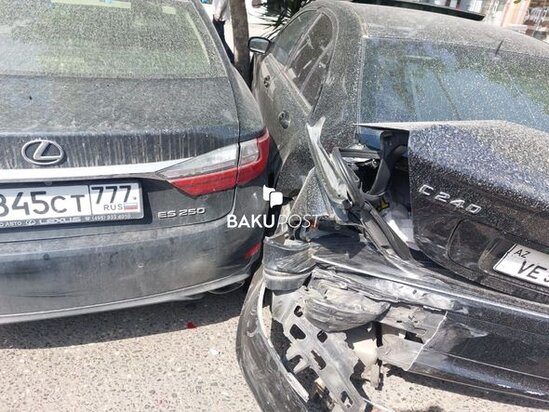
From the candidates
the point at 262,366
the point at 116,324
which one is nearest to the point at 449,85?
the point at 262,366

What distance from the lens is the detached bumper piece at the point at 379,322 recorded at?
155 centimetres

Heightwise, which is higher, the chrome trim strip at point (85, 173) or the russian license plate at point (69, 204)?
the chrome trim strip at point (85, 173)

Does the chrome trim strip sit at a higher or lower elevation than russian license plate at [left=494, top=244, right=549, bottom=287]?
higher

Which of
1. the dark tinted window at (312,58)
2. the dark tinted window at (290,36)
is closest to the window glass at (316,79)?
the dark tinted window at (312,58)

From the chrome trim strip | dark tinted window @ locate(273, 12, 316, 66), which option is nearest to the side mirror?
dark tinted window @ locate(273, 12, 316, 66)

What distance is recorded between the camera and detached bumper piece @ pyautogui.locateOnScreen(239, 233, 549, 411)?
1.55m

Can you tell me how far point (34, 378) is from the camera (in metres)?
2.01

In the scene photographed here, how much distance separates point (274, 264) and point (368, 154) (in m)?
0.60

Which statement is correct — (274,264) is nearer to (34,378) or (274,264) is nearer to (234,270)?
(234,270)

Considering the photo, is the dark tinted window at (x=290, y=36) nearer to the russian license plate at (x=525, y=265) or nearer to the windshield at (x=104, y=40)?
the windshield at (x=104, y=40)

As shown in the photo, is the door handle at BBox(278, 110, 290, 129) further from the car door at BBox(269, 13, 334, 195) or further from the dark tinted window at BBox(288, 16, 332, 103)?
the dark tinted window at BBox(288, 16, 332, 103)

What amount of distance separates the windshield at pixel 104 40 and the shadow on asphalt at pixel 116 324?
1249 mm

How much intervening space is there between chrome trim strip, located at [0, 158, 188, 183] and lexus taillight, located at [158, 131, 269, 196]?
0.11 ft

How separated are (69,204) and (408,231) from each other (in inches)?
52.4
